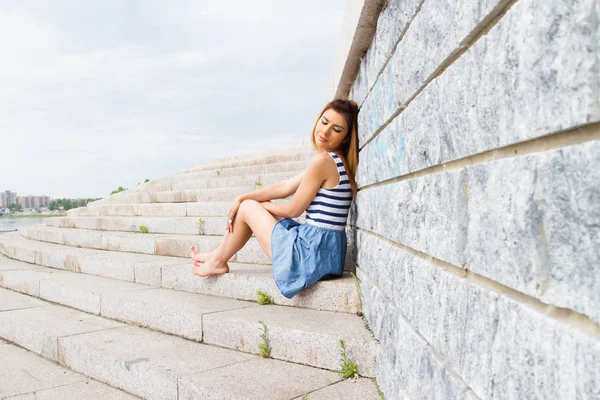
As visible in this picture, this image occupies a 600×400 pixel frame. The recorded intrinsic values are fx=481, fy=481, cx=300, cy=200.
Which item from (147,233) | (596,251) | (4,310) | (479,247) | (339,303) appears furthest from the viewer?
(147,233)

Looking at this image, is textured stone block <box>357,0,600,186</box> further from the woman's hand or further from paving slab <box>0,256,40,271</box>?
paving slab <box>0,256,40,271</box>

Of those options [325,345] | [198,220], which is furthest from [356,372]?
[198,220]

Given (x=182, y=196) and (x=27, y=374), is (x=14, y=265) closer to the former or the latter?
(x=182, y=196)

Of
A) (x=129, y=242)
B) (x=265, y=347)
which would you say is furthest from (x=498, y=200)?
(x=129, y=242)

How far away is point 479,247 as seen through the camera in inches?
40.3

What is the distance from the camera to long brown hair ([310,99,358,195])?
3.16 metres

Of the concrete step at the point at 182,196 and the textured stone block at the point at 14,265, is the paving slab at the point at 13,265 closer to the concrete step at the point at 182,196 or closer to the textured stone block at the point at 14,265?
the textured stone block at the point at 14,265

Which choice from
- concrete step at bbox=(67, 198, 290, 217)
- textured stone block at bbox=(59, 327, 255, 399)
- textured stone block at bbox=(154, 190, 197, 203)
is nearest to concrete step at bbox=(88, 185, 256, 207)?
textured stone block at bbox=(154, 190, 197, 203)

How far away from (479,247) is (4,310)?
4.15 meters

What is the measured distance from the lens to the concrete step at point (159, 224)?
16.3ft

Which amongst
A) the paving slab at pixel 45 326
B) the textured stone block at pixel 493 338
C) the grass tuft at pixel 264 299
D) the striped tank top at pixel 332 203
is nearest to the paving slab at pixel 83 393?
the paving slab at pixel 45 326

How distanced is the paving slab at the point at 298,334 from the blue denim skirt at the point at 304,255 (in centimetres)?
19

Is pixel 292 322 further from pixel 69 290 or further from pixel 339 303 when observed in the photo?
pixel 69 290

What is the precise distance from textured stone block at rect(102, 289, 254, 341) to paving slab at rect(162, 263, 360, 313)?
0.09 metres
